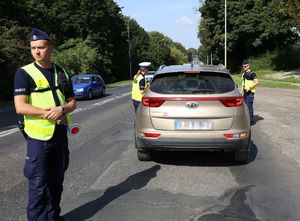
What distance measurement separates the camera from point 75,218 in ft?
17.1

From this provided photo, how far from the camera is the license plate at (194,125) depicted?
733 cm

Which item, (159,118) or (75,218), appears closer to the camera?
(75,218)

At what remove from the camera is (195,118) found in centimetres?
733

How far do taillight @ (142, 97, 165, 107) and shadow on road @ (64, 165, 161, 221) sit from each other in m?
1.05

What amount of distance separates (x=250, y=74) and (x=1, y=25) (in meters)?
23.7

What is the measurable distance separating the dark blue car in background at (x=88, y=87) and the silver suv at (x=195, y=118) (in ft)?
60.6

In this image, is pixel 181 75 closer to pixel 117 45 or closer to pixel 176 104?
pixel 176 104

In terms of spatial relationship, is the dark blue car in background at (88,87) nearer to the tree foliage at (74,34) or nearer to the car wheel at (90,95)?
the car wheel at (90,95)

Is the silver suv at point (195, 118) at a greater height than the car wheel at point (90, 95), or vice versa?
the silver suv at point (195, 118)

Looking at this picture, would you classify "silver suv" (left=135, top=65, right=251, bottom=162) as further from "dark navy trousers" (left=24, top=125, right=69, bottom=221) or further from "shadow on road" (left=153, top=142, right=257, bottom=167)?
"dark navy trousers" (left=24, top=125, right=69, bottom=221)

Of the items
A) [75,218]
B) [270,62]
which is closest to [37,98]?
[75,218]

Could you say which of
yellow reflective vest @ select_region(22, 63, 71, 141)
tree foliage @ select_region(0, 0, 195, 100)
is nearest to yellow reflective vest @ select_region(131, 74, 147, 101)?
yellow reflective vest @ select_region(22, 63, 71, 141)

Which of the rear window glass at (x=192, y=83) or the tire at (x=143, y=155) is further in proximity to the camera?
the tire at (x=143, y=155)

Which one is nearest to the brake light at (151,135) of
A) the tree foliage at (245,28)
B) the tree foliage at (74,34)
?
the tree foliage at (74,34)
